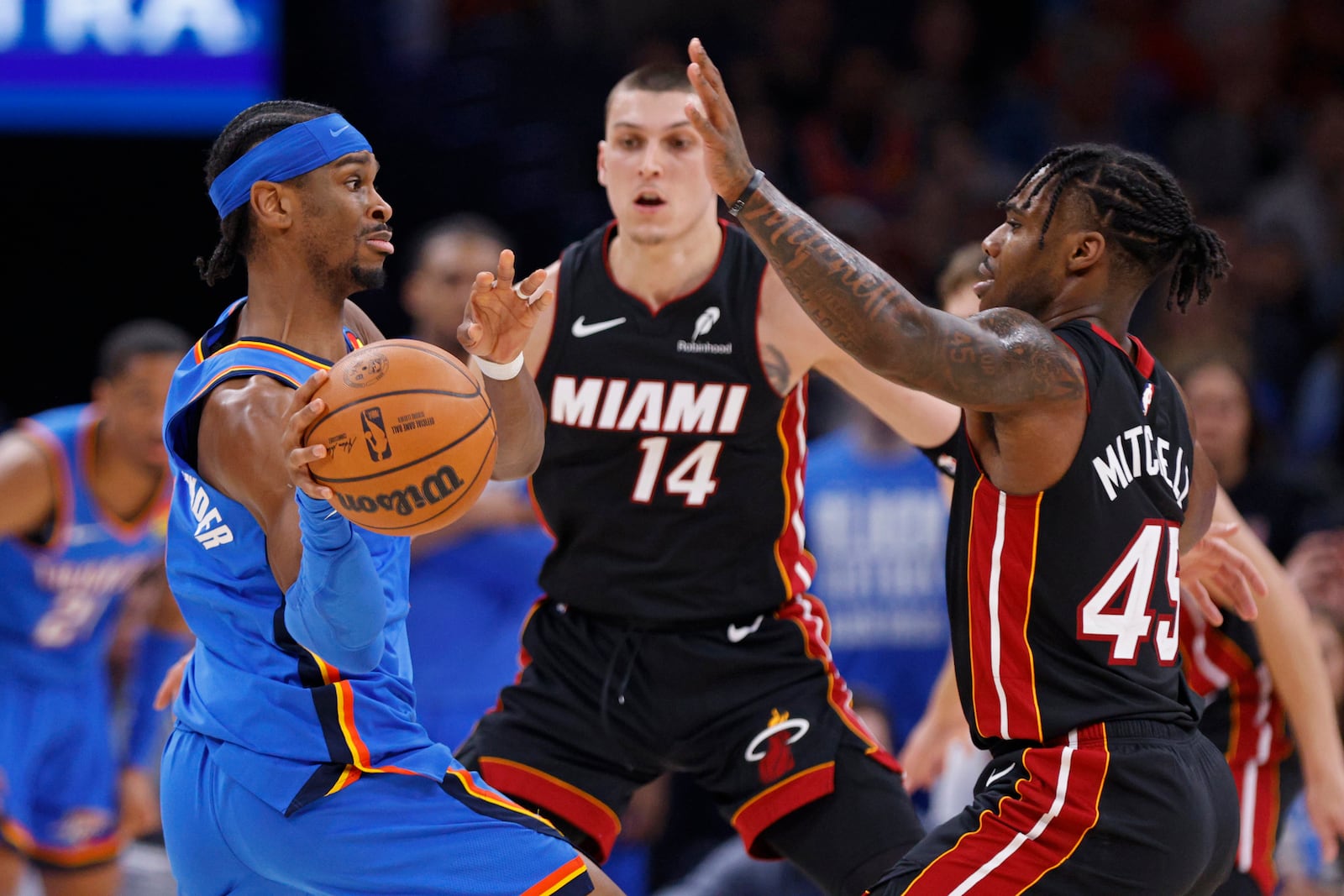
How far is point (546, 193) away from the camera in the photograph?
1129 centimetres

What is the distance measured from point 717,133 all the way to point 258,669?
1460 mm

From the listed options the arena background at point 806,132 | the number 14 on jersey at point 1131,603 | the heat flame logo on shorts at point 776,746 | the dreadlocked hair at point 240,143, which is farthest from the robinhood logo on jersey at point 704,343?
the arena background at point 806,132

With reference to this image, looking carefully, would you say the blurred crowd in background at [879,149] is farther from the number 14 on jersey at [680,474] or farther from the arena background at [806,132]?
the number 14 on jersey at [680,474]

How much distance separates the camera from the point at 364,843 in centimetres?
337

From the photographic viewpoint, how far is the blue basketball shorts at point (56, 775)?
679 centimetres

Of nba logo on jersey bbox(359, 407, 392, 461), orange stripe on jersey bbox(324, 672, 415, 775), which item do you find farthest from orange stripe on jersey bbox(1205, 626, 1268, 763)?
nba logo on jersey bbox(359, 407, 392, 461)

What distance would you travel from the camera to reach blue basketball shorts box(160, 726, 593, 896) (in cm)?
337

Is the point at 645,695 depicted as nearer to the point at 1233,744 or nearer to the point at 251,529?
the point at 251,529

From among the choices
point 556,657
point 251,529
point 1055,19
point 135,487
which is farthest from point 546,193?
point 251,529

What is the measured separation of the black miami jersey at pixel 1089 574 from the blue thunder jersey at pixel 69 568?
450cm

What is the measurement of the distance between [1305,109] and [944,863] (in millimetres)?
8818

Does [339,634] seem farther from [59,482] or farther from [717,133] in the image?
[59,482]

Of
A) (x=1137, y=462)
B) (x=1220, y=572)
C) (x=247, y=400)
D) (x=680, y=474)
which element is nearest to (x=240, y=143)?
(x=247, y=400)

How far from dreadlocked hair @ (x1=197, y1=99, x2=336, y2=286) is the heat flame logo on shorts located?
181 centimetres
